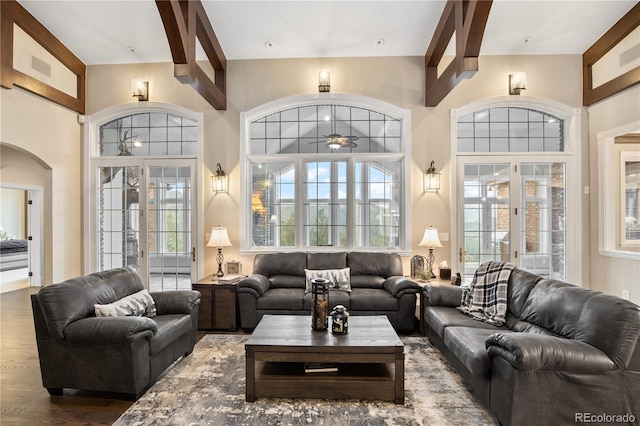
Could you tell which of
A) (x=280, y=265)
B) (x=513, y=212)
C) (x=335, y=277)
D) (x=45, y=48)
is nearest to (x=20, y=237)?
(x=45, y=48)

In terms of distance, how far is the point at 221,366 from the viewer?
324 cm

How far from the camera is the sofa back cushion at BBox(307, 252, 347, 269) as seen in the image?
4.77 meters

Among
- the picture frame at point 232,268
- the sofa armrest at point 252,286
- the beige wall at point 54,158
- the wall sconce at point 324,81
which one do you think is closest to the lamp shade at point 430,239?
the sofa armrest at point 252,286

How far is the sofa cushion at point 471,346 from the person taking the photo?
2.40 meters

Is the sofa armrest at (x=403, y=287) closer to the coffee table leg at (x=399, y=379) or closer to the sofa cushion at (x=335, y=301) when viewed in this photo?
the sofa cushion at (x=335, y=301)

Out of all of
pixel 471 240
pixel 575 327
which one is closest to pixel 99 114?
pixel 471 240

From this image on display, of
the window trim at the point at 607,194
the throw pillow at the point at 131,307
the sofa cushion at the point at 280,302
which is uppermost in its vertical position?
the window trim at the point at 607,194

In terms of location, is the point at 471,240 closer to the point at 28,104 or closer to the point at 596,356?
the point at 596,356

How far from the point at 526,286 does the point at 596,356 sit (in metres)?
1.03

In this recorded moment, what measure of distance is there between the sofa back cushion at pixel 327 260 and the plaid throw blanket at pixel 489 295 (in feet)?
Answer: 5.57

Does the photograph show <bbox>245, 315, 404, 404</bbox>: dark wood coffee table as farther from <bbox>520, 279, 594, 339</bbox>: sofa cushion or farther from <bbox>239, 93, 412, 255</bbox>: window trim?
<bbox>239, 93, 412, 255</bbox>: window trim

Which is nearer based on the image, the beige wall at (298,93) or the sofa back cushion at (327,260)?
the sofa back cushion at (327,260)

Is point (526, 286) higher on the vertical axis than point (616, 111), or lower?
lower

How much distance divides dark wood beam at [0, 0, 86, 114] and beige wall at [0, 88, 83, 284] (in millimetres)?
123
